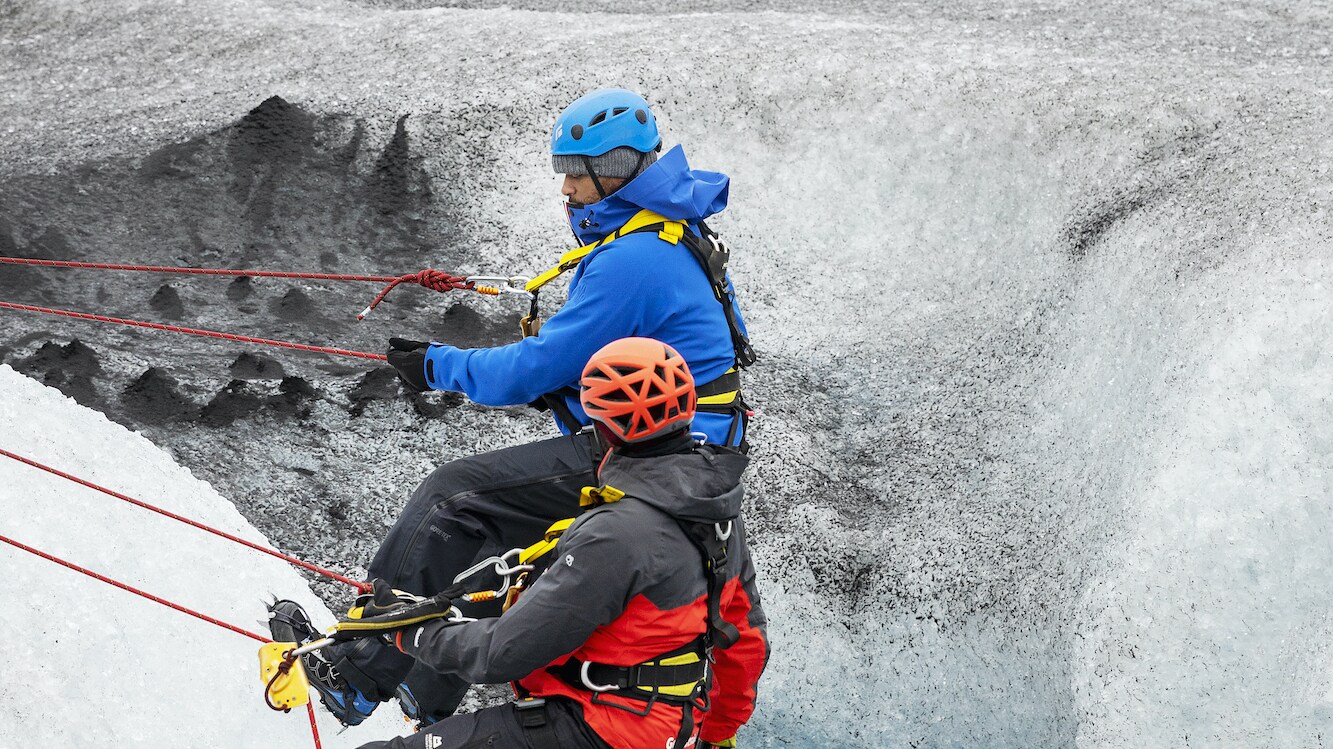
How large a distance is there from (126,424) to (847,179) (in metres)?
7.79

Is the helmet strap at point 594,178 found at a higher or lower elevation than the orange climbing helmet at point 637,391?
higher

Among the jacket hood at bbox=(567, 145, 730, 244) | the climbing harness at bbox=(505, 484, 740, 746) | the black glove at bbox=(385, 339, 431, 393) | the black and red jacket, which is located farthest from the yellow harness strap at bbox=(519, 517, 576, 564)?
the jacket hood at bbox=(567, 145, 730, 244)

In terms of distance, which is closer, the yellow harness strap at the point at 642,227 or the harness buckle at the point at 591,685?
the harness buckle at the point at 591,685

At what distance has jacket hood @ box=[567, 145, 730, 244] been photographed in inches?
235

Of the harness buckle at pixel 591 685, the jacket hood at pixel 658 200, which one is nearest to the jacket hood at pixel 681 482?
the harness buckle at pixel 591 685

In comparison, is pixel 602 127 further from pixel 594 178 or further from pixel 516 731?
pixel 516 731

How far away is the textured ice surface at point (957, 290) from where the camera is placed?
783 cm

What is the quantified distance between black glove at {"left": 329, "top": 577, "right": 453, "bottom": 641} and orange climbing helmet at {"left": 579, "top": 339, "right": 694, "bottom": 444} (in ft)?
3.74

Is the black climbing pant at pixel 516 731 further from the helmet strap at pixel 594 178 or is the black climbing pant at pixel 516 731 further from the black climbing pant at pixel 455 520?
the helmet strap at pixel 594 178

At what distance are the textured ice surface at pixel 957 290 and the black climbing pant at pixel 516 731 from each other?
3.79 meters

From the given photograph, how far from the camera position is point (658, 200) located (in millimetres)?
5973

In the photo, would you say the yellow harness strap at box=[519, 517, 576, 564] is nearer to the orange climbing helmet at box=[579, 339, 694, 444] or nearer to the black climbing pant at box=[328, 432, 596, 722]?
the black climbing pant at box=[328, 432, 596, 722]

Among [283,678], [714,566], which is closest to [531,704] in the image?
[714,566]

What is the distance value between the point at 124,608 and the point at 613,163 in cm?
407
